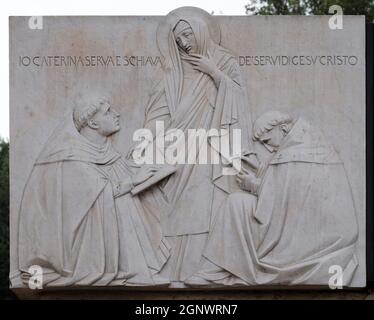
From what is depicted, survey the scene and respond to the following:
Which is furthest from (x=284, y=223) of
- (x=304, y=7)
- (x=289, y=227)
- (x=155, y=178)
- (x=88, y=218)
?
(x=304, y=7)

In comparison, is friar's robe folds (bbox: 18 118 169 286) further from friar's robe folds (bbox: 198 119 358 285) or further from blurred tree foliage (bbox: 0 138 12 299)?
blurred tree foliage (bbox: 0 138 12 299)

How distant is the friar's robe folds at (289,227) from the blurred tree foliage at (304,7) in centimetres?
1358

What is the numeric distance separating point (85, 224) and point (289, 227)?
2510 millimetres

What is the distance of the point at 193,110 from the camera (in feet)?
68.4

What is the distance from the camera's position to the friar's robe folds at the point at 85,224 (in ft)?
67.6

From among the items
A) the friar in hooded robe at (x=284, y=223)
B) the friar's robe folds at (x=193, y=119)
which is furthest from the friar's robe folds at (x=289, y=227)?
the friar's robe folds at (x=193, y=119)

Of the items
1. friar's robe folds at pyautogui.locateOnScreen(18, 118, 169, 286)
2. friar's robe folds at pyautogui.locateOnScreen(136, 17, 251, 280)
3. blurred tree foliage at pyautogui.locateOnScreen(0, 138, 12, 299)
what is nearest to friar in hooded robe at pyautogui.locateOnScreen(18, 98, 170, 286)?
friar's robe folds at pyautogui.locateOnScreen(18, 118, 169, 286)

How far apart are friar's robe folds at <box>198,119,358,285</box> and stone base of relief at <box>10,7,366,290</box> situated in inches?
0.7

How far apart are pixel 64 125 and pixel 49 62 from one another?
834 millimetres

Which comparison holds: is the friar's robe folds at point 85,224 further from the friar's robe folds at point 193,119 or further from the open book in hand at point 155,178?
the friar's robe folds at point 193,119

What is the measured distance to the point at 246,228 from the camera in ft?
67.6

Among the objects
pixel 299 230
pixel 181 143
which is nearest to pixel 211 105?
pixel 181 143
